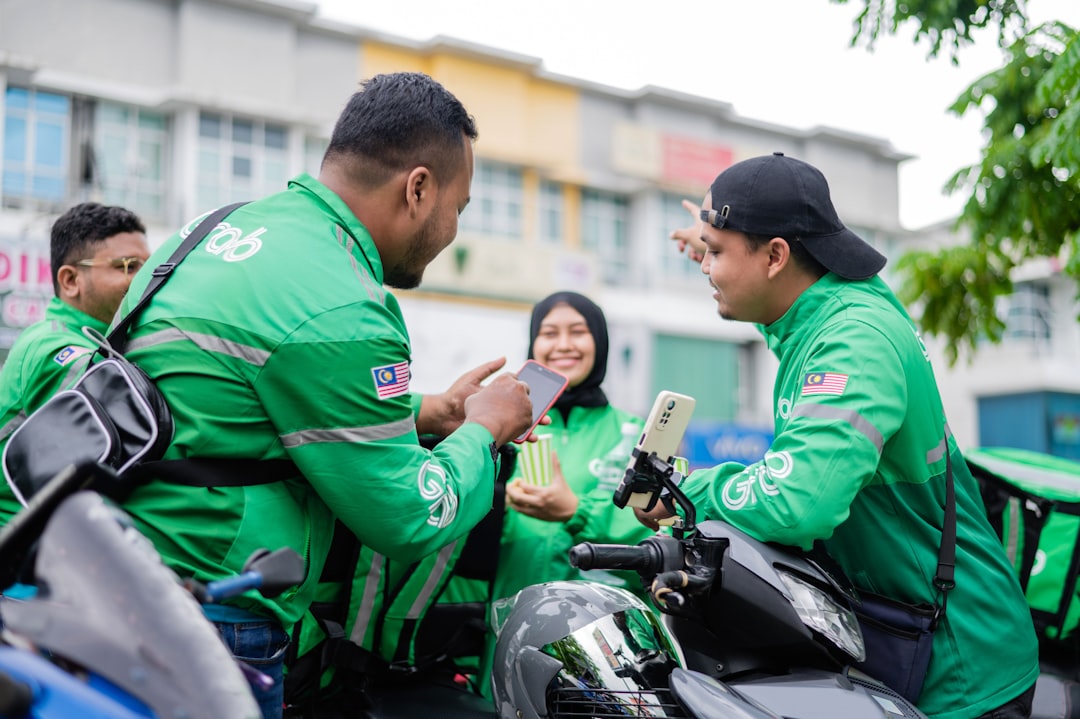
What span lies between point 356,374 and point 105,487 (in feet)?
1.79

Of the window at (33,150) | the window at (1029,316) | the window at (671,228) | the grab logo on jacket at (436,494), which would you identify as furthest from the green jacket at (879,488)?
the window at (1029,316)

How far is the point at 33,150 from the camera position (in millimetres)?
19547

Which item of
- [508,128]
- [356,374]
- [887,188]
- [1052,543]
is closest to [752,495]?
[356,374]

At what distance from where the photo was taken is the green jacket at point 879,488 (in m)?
2.12

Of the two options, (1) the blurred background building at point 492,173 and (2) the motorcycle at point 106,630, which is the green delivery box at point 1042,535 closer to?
(2) the motorcycle at point 106,630

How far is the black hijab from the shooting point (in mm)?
4242

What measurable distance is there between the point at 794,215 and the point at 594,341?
6.48ft

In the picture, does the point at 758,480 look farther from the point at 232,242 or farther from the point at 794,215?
the point at 232,242

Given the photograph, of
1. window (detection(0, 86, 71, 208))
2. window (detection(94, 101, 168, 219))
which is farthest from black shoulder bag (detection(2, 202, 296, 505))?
window (detection(94, 101, 168, 219))

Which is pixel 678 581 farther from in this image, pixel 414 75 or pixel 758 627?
pixel 414 75

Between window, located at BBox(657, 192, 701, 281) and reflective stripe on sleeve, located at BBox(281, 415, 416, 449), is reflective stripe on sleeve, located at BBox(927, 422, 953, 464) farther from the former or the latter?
window, located at BBox(657, 192, 701, 281)

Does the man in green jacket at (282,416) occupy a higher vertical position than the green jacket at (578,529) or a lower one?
higher

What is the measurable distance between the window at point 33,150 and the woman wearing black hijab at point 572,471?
17811 mm

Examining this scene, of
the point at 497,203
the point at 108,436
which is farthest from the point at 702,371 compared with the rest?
the point at 108,436
